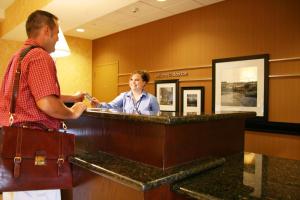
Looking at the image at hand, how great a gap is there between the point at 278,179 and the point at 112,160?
0.83 meters

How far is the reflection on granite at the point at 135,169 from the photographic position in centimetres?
106

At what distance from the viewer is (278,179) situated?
1.25 metres

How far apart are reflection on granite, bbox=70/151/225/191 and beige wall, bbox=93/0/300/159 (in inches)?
82.8

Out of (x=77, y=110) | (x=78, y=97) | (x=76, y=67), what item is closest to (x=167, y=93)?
(x=76, y=67)

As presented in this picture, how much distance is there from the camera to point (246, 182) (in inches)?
46.8

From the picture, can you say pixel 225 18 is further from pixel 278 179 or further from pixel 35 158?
pixel 35 158

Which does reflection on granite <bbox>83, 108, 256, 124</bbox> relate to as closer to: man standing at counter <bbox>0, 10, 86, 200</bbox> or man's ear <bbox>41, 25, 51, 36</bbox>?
man standing at counter <bbox>0, 10, 86, 200</bbox>

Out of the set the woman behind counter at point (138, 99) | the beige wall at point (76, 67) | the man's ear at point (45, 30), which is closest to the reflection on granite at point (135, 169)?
the man's ear at point (45, 30)

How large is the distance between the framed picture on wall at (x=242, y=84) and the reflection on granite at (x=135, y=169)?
2.12 metres

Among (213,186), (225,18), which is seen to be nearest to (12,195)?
(213,186)

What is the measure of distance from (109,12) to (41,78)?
277cm

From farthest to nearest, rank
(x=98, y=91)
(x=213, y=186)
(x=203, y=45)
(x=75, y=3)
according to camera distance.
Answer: (x=98, y=91) < (x=203, y=45) < (x=75, y=3) < (x=213, y=186)

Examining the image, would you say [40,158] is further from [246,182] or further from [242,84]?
[242,84]

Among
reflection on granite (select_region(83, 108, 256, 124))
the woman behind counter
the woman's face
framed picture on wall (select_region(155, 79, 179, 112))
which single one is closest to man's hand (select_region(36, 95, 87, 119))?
reflection on granite (select_region(83, 108, 256, 124))
